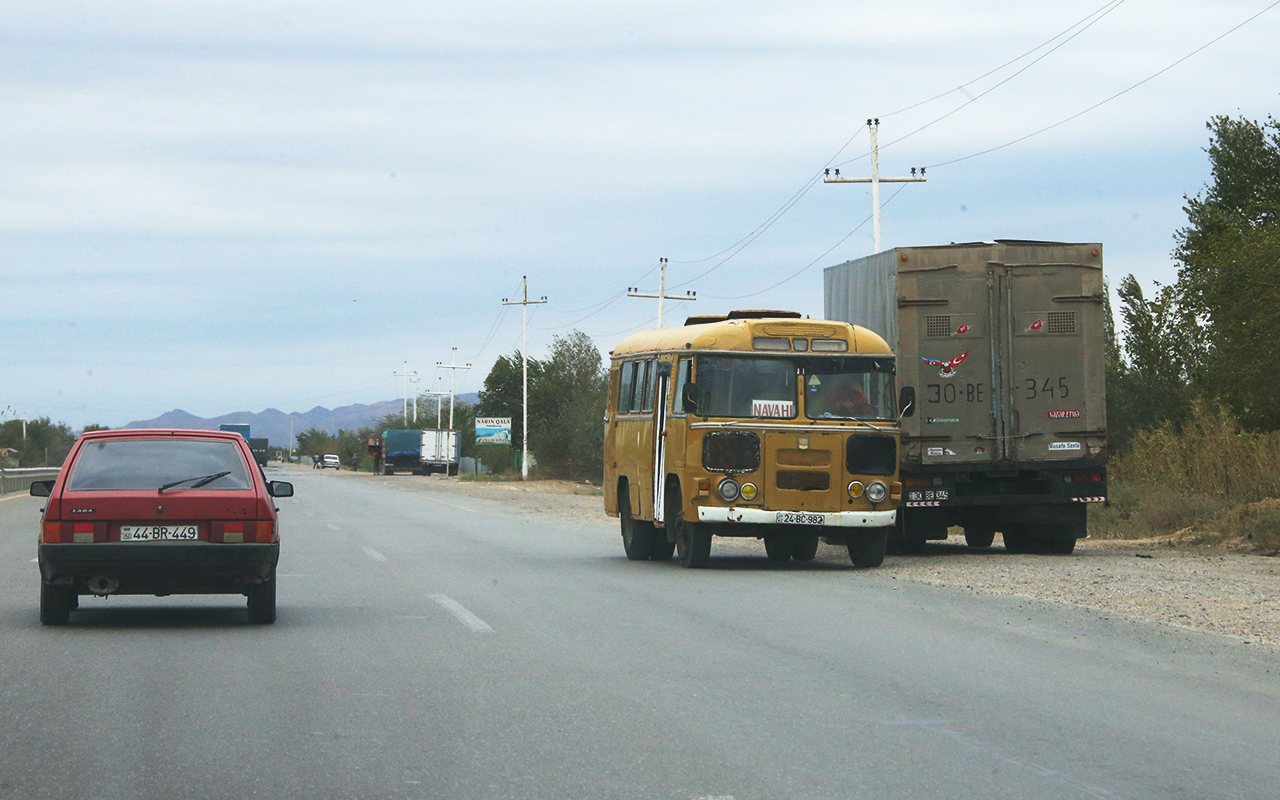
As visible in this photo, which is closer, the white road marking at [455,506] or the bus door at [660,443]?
the bus door at [660,443]

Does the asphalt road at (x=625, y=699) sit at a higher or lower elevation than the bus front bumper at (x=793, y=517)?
lower

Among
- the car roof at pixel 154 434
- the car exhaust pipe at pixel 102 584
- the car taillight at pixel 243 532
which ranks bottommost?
the car exhaust pipe at pixel 102 584

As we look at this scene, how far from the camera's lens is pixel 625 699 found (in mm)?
8086

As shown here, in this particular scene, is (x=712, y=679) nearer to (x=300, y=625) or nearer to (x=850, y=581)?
(x=300, y=625)

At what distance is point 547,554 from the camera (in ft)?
66.4

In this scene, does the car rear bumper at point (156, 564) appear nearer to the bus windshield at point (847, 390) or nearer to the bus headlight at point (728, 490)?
the bus headlight at point (728, 490)

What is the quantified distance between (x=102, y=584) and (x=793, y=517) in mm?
8241

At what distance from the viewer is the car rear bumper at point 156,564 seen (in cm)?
1056

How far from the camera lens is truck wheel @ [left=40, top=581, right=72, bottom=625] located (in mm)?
11039

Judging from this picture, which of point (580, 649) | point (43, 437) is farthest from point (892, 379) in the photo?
point (43, 437)

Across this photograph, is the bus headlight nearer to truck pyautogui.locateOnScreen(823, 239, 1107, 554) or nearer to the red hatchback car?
truck pyautogui.locateOnScreen(823, 239, 1107, 554)

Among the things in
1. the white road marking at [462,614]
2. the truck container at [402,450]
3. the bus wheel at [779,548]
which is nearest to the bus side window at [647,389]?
the bus wheel at [779,548]

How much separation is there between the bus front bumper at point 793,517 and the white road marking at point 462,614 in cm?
378

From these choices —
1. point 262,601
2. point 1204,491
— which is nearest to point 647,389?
point 262,601
